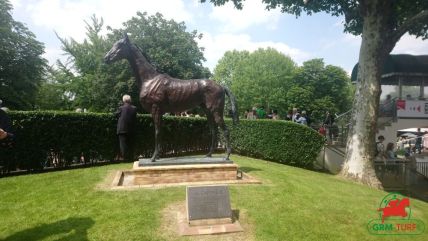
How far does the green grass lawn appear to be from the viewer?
5561 mm

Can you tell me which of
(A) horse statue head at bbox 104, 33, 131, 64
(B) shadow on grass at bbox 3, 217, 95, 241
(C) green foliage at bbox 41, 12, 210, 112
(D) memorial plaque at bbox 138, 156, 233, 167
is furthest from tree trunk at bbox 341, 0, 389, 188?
(C) green foliage at bbox 41, 12, 210, 112

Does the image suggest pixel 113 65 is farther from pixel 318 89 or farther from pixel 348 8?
pixel 318 89

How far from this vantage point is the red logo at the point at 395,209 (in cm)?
756

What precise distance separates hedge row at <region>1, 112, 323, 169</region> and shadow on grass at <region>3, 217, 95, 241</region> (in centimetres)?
441

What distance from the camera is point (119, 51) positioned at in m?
8.80

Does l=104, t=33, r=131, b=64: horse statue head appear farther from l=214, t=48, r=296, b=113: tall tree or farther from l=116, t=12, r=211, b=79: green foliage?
l=214, t=48, r=296, b=113: tall tree

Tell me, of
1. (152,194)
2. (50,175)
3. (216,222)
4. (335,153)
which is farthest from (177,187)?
(335,153)

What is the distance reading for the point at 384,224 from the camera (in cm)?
690

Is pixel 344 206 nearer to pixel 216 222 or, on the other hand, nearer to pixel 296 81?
pixel 216 222

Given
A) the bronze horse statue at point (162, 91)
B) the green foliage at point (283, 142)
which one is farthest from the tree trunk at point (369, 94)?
the bronze horse statue at point (162, 91)

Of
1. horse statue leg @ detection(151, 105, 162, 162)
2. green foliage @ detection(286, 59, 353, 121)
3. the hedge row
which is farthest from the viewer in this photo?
green foliage @ detection(286, 59, 353, 121)

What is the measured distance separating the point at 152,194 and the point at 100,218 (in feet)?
4.97

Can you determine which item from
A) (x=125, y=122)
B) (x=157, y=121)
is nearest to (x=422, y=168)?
(x=157, y=121)

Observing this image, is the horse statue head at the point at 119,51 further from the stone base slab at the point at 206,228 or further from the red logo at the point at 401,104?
the red logo at the point at 401,104
